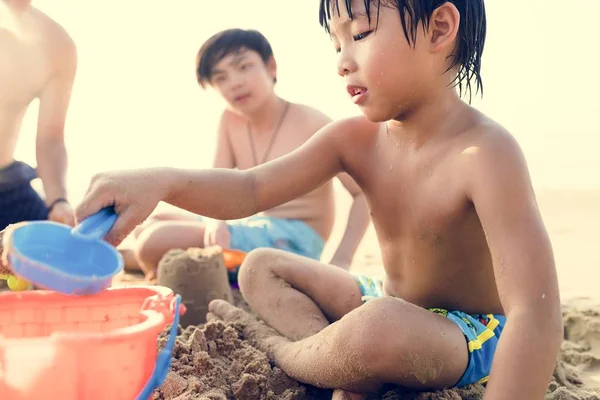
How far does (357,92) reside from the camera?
144cm

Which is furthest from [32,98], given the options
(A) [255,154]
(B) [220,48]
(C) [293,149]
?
(C) [293,149]

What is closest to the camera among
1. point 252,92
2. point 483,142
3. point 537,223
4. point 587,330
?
point 537,223

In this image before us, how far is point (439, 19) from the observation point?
143 cm

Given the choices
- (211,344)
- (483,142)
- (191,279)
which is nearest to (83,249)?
(211,344)

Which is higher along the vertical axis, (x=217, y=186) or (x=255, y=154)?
(x=217, y=186)

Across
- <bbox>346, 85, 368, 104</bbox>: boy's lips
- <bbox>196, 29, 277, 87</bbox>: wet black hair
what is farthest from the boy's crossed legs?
<bbox>196, 29, 277, 87</bbox>: wet black hair

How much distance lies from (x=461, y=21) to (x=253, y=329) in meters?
0.87

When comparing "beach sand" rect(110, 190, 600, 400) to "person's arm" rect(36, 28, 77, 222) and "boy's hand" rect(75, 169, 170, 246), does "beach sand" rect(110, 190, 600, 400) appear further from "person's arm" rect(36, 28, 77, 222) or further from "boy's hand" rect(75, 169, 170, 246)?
"person's arm" rect(36, 28, 77, 222)

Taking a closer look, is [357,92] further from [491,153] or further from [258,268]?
[258,268]

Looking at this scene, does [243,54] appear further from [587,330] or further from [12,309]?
[12,309]

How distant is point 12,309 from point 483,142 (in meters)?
0.92

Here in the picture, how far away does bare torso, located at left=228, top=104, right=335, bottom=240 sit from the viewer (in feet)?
9.71

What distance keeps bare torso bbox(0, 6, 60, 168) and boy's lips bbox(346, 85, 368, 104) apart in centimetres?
160

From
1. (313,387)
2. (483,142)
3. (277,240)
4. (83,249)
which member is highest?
(483,142)
